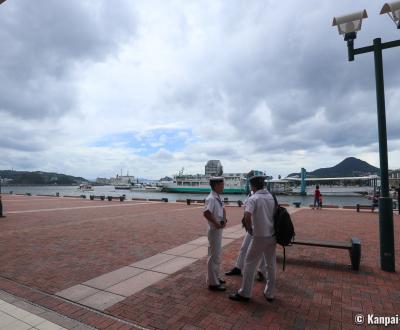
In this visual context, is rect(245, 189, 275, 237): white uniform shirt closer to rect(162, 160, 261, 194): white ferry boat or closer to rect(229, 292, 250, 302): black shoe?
rect(229, 292, 250, 302): black shoe

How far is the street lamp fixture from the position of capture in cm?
542

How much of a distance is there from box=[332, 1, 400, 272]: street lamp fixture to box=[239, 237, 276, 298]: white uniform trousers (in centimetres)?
281

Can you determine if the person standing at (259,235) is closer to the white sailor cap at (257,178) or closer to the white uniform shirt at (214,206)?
the white sailor cap at (257,178)

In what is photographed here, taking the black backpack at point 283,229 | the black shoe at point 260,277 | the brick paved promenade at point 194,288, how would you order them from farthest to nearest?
1. the black shoe at point 260,277
2. the black backpack at point 283,229
3. the brick paved promenade at point 194,288

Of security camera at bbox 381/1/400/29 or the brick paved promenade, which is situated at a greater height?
security camera at bbox 381/1/400/29

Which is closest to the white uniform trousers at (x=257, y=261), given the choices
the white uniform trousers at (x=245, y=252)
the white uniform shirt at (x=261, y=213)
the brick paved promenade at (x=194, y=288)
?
the white uniform shirt at (x=261, y=213)

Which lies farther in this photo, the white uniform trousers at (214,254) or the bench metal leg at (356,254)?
the bench metal leg at (356,254)

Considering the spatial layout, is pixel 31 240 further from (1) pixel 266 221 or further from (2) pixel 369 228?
(2) pixel 369 228

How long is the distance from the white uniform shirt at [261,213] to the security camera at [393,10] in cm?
432

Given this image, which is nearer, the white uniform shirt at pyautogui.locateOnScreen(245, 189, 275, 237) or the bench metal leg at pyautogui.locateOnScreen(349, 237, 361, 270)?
the white uniform shirt at pyautogui.locateOnScreen(245, 189, 275, 237)

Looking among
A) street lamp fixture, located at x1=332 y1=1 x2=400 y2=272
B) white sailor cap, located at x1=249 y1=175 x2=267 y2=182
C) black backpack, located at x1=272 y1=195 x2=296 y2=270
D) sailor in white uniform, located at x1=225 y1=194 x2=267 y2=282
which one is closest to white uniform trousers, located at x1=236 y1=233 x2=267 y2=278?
sailor in white uniform, located at x1=225 y1=194 x2=267 y2=282

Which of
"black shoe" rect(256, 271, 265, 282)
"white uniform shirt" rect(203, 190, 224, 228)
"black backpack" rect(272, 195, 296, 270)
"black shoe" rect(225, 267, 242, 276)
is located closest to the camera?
"black backpack" rect(272, 195, 296, 270)

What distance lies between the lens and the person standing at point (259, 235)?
3.94 meters

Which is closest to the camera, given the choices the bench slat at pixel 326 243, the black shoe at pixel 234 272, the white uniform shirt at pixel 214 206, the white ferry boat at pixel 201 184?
the white uniform shirt at pixel 214 206
